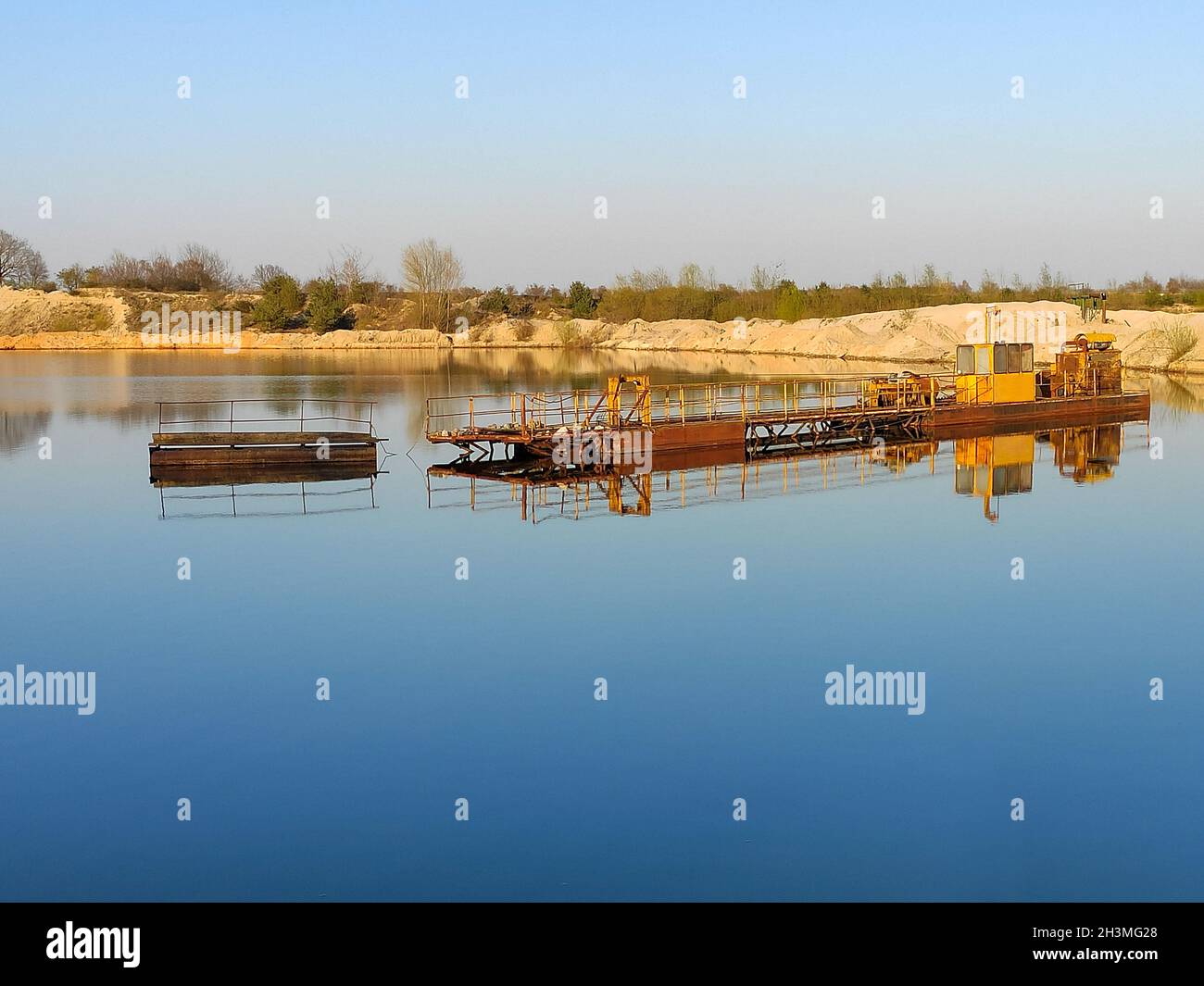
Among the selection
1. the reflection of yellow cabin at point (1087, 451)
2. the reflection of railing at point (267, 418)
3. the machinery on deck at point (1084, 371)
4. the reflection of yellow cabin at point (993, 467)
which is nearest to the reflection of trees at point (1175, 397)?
the machinery on deck at point (1084, 371)

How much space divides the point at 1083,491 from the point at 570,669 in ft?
59.0

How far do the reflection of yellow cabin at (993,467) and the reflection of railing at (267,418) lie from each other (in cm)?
1605

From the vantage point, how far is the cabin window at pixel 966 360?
4328 cm

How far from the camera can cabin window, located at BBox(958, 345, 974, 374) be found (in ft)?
142

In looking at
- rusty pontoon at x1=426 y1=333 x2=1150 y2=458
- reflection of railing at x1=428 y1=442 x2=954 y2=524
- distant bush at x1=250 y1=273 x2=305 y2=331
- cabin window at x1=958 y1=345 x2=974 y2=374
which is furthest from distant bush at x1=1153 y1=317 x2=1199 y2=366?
distant bush at x1=250 y1=273 x2=305 y2=331

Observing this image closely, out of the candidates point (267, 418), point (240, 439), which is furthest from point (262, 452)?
point (267, 418)

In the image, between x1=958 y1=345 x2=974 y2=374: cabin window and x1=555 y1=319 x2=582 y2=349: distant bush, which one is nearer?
x1=958 y1=345 x2=974 y2=374: cabin window

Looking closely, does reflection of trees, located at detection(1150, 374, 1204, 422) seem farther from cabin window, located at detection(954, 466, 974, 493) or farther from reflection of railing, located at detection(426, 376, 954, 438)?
cabin window, located at detection(954, 466, 974, 493)

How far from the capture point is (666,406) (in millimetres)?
34969

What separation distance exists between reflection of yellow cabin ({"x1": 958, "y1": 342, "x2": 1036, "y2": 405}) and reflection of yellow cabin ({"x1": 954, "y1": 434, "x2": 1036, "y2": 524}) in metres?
1.64

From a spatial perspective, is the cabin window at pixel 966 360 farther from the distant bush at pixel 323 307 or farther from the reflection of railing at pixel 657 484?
the distant bush at pixel 323 307

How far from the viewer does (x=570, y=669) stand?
15406mm
